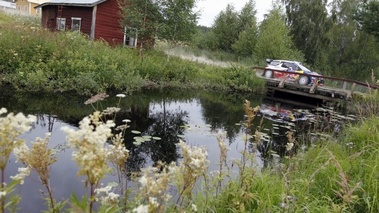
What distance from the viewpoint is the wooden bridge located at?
17719 mm

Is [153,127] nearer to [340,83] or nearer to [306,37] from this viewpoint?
[340,83]

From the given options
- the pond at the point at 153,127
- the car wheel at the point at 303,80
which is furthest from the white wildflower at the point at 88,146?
the car wheel at the point at 303,80

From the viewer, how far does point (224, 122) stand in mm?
10555

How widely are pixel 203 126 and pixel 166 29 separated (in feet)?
34.4

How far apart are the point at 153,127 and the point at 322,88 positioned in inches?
518

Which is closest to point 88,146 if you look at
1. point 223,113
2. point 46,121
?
point 46,121

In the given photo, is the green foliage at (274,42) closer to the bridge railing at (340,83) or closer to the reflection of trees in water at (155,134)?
the bridge railing at (340,83)

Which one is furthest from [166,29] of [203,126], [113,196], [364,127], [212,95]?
[113,196]

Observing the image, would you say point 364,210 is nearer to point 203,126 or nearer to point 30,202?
point 30,202

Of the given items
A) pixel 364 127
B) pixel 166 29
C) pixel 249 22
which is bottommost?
pixel 364 127

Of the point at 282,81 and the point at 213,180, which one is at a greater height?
the point at 282,81

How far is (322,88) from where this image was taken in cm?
1861

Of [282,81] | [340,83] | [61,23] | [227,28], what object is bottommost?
[282,81]

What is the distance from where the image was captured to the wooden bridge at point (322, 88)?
17.7 metres
